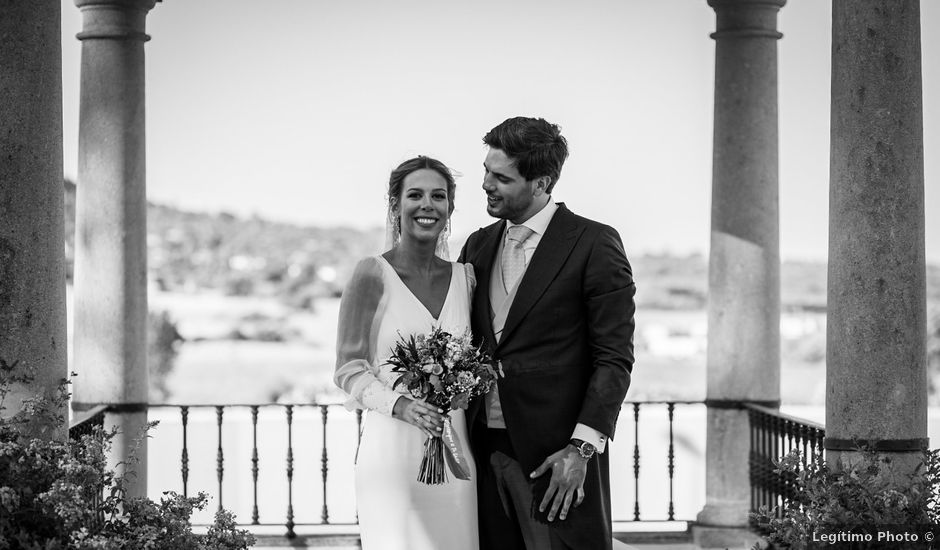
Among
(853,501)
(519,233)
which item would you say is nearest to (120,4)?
(519,233)

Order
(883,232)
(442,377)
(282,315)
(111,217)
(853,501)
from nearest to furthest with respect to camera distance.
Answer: (442,377) < (853,501) < (883,232) < (111,217) < (282,315)

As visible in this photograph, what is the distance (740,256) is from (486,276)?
14.6ft

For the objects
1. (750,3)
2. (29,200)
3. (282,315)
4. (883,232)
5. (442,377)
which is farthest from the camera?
(282,315)

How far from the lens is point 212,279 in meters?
46.0

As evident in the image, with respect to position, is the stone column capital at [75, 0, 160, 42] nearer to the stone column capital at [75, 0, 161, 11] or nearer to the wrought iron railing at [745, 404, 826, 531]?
the stone column capital at [75, 0, 161, 11]

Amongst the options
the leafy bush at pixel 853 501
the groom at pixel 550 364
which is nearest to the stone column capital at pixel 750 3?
the leafy bush at pixel 853 501

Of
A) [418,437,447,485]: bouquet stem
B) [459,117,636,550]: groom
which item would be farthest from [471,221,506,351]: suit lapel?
[418,437,447,485]: bouquet stem

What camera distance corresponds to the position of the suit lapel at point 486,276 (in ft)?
14.5

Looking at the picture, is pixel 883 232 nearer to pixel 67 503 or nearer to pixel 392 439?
pixel 392 439

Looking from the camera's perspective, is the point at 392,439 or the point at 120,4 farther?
the point at 120,4

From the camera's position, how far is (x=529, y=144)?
4250 mm

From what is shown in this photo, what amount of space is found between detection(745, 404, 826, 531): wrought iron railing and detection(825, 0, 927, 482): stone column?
1.49 meters

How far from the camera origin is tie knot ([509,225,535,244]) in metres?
4.48

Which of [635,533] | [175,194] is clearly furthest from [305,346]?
[635,533]
